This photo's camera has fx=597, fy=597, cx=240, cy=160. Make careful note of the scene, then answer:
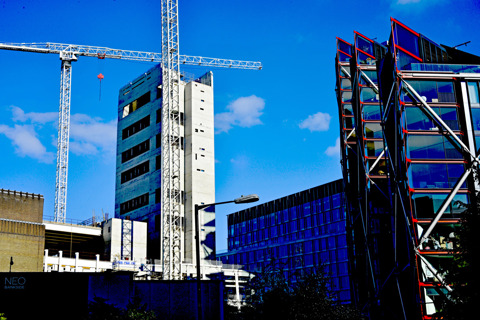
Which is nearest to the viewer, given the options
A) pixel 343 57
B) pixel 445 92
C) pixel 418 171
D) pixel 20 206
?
pixel 418 171

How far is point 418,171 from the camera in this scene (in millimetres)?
46844

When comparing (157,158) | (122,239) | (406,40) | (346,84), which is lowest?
(122,239)

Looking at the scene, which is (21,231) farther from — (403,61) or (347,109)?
(403,61)

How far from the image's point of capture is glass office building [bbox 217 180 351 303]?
121938mm

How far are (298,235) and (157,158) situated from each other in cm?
4639

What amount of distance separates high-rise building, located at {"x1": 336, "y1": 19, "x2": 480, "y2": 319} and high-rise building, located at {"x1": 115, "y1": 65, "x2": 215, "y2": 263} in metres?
45.6

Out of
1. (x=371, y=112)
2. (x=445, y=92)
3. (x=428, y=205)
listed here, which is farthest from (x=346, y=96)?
(x=428, y=205)

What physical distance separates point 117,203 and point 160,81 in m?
24.0

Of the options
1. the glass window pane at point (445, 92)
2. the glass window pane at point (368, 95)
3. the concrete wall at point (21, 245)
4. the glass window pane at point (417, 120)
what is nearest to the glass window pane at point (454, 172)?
the glass window pane at point (417, 120)

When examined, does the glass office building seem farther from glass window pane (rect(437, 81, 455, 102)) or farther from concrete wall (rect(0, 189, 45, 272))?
glass window pane (rect(437, 81, 455, 102))

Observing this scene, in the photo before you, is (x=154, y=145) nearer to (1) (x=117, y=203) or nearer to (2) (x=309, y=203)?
(1) (x=117, y=203)

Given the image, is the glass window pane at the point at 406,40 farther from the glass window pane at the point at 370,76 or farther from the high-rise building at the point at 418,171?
the glass window pane at the point at 370,76

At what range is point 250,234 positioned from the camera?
15225cm

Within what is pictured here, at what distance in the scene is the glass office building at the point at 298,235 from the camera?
121938mm
